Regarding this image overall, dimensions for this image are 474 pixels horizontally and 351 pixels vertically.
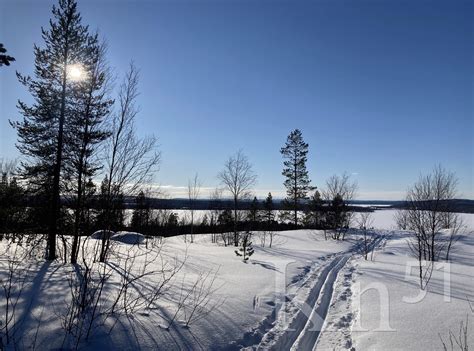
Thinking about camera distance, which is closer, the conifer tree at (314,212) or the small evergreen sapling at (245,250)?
the small evergreen sapling at (245,250)

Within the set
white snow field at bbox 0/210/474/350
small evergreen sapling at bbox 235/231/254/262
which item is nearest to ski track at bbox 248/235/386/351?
white snow field at bbox 0/210/474/350

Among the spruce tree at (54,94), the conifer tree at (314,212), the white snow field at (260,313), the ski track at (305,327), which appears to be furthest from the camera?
the conifer tree at (314,212)

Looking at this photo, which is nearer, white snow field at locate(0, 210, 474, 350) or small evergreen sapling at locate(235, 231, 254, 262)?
white snow field at locate(0, 210, 474, 350)

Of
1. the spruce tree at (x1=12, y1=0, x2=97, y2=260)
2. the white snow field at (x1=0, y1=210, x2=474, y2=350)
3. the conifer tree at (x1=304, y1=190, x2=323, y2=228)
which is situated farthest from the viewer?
the conifer tree at (x1=304, y1=190, x2=323, y2=228)

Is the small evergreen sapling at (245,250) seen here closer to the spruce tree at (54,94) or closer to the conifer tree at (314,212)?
the spruce tree at (54,94)

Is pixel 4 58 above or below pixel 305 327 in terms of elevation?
above

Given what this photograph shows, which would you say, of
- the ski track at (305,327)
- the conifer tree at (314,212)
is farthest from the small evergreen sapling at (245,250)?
the conifer tree at (314,212)

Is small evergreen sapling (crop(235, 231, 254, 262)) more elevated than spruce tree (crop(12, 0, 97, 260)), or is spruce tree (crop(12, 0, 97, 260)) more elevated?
spruce tree (crop(12, 0, 97, 260))

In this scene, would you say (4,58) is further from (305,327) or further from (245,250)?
(245,250)

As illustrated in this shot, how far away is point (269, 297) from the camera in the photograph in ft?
25.1

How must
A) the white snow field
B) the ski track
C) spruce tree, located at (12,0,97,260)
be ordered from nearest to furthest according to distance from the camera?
the white snow field → the ski track → spruce tree, located at (12,0,97,260)

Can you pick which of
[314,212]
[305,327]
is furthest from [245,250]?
[314,212]

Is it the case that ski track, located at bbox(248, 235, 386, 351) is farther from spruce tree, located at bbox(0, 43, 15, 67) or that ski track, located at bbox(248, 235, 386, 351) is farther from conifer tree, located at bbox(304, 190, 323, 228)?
conifer tree, located at bbox(304, 190, 323, 228)

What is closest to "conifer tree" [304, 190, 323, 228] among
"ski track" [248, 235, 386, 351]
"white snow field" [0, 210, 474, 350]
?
"white snow field" [0, 210, 474, 350]
